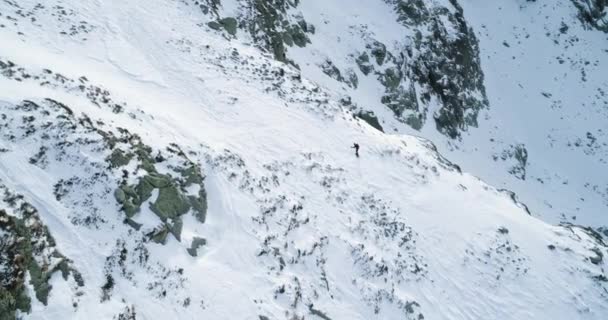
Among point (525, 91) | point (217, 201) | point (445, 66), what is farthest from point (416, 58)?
point (217, 201)

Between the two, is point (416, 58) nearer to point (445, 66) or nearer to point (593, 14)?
point (445, 66)

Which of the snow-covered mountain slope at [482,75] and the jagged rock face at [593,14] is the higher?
the jagged rock face at [593,14]

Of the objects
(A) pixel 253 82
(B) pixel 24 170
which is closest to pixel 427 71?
(A) pixel 253 82

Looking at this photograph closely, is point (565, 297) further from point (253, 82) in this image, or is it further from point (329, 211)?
point (253, 82)

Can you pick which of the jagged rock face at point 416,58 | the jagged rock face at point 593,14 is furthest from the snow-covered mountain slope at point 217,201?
the jagged rock face at point 593,14

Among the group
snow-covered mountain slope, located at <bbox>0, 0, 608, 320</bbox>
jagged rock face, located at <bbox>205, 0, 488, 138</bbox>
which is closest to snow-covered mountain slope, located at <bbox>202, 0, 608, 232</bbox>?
jagged rock face, located at <bbox>205, 0, 488, 138</bbox>

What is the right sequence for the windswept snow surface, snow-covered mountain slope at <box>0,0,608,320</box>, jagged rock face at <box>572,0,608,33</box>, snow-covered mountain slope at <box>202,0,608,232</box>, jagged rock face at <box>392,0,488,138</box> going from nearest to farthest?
snow-covered mountain slope at <box>0,0,608,320</box>
snow-covered mountain slope at <box>202,0,608,232</box>
the windswept snow surface
jagged rock face at <box>392,0,488,138</box>
jagged rock face at <box>572,0,608,33</box>

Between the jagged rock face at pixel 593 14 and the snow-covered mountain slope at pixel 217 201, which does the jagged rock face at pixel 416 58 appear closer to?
the snow-covered mountain slope at pixel 217 201

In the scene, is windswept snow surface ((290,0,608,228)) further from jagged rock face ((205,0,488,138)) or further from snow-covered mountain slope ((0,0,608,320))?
snow-covered mountain slope ((0,0,608,320))

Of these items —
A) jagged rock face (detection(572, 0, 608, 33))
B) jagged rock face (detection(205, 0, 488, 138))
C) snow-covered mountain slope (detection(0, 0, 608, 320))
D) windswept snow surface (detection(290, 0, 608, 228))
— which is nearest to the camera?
snow-covered mountain slope (detection(0, 0, 608, 320))
